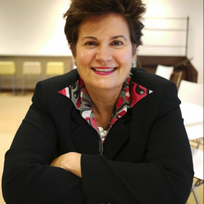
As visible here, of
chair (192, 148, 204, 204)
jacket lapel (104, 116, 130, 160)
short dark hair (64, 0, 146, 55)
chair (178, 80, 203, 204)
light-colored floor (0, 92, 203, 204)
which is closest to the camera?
short dark hair (64, 0, 146, 55)

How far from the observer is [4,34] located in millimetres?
1095

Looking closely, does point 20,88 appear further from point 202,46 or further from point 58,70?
point 202,46

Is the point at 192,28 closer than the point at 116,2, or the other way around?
the point at 116,2

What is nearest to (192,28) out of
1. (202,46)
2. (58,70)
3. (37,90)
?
(202,46)

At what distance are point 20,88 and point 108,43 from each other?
26.2 inches

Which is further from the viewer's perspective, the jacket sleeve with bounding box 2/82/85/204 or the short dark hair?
the short dark hair

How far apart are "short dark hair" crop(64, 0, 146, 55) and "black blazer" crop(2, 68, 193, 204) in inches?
9.0

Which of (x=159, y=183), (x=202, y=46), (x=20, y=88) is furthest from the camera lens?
(x=202, y=46)

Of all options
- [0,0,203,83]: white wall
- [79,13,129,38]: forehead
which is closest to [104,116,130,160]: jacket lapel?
[79,13,129,38]: forehead

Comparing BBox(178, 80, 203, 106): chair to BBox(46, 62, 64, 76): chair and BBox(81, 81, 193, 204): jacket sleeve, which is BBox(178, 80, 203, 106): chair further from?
BBox(81, 81, 193, 204): jacket sleeve

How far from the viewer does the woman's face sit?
3.18 ft

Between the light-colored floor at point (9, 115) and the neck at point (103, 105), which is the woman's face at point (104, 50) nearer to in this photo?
the neck at point (103, 105)

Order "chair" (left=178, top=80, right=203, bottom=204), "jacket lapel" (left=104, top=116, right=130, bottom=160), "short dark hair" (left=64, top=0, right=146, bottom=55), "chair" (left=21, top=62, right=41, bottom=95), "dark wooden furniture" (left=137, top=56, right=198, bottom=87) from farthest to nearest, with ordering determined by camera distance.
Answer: "dark wooden furniture" (left=137, top=56, right=198, bottom=87)
"chair" (left=178, top=80, right=203, bottom=204)
"chair" (left=21, top=62, right=41, bottom=95)
"jacket lapel" (left=104, top=116, right=130, bottom=160)
"short dark hair" (left=64, top=0, right=146, bottom=55)

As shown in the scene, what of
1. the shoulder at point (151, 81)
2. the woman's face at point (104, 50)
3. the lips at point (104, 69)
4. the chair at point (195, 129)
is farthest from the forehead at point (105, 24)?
the chair at point (195, 129)
